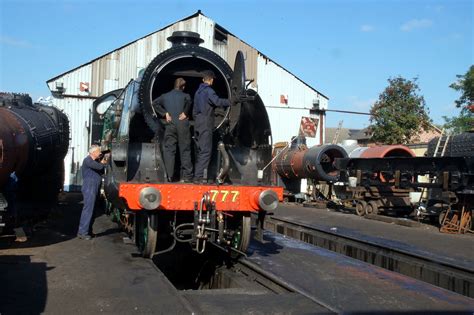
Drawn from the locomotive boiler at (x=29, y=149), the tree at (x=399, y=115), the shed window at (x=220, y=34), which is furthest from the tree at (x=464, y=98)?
the locomotive boiler at (x=29, y=149)

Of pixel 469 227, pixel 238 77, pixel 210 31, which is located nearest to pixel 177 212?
pixel 238 77

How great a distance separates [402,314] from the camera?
4.88 meters

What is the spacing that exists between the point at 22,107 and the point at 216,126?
3900mm

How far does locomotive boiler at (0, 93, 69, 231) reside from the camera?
6.62m

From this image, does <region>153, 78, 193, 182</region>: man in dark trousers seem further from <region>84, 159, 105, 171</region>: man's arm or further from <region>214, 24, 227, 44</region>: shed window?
<region>214, 24, 227, 44</region>: shed window

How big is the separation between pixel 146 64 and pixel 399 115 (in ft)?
49.3

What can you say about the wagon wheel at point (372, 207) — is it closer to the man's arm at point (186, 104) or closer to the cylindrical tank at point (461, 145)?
the cylindrical tank at point (461, 145)

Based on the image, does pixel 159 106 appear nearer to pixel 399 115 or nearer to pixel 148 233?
pixel 148 233

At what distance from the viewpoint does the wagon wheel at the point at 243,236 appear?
22.5 feet

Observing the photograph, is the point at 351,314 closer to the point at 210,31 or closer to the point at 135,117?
the point at 135,117

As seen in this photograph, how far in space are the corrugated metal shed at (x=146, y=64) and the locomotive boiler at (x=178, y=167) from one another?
13517 mm

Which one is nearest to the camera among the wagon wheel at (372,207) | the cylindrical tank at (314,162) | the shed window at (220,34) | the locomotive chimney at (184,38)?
the locomotive chimney at (184,38)

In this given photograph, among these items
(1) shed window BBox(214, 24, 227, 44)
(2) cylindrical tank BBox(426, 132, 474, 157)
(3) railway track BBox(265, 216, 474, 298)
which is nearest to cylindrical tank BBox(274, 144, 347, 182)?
(2) cylindrical tank BBox(426, 132, 474, 157)

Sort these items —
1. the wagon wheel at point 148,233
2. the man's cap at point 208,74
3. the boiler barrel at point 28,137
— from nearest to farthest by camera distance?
the wagon wheel at point 148,233 < the boiler barrel at point 28,137 < the man's cap at point 208,74
